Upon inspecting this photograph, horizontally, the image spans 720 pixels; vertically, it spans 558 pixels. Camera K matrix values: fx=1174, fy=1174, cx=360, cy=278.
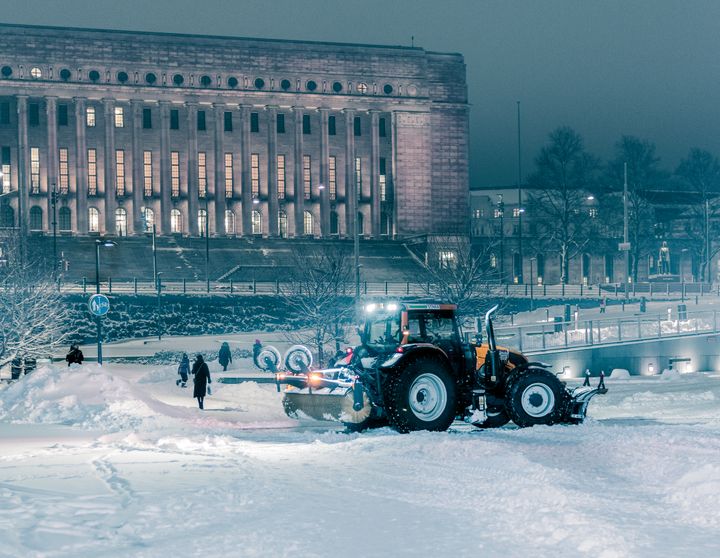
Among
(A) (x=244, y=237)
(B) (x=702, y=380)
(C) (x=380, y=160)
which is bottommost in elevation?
(B) (x=702, y=380)

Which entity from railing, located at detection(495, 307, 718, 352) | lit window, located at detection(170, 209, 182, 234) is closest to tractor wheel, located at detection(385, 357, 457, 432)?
railing, located at detection(495, 307, 718, 352)

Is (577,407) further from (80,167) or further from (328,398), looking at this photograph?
(80,167)

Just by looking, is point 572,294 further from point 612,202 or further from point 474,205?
point 474,205

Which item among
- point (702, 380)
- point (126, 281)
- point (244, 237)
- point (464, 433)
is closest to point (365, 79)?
point (244, 237)

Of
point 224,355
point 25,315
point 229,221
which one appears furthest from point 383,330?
point 229,221

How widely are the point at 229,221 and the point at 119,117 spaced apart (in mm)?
13098

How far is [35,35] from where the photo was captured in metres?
98.3

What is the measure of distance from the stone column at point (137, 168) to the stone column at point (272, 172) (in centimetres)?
1125

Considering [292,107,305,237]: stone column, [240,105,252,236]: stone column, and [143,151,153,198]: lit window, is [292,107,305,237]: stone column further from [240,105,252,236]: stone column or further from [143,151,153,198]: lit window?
[143,151,153,198]: lit window

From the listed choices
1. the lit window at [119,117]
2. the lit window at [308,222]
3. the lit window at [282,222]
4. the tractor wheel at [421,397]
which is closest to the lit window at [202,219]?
the lit window at [282,222]

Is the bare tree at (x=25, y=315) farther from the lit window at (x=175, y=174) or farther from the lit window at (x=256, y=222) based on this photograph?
the lit window at (x=256, y=222)

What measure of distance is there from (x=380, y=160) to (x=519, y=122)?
23444mm

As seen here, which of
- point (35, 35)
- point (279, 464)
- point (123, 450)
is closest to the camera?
point (279, 464)

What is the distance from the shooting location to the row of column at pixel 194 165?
9969 cm
